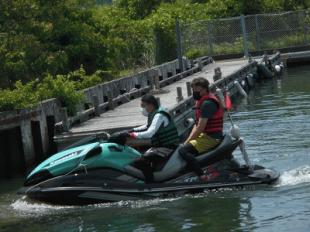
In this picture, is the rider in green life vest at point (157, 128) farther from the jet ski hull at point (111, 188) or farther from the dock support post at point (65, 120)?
the dock support post at point (65, 120)

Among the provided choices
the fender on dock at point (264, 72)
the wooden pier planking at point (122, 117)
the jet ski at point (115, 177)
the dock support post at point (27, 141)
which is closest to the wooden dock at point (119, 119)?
the wooden pier planking at point (122, 117)

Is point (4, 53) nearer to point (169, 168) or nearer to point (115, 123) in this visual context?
point (115, 123)

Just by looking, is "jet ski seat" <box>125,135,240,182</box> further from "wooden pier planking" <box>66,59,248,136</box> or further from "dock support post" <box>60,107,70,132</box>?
"dock support post" <box>60,107,70,132</box>

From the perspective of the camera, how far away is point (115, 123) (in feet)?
60.4

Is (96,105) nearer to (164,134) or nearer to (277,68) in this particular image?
(164,134)

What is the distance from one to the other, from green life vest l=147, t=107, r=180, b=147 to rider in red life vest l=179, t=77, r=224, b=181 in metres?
0.21

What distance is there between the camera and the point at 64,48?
2605 cm

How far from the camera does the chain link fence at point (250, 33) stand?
40.6 meters

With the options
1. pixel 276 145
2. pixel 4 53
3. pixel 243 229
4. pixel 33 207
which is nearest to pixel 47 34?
pixel 4 53

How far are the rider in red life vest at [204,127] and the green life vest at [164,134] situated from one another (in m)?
0.21

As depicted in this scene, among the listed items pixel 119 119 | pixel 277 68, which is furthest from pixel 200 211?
pixel 277 68

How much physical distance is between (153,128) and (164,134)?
260 millimetres

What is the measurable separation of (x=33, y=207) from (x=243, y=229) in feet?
11.7

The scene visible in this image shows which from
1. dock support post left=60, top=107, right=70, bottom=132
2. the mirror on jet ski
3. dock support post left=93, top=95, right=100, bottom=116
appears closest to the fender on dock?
dock support post left=93, top=95, right=100, bottom=116
